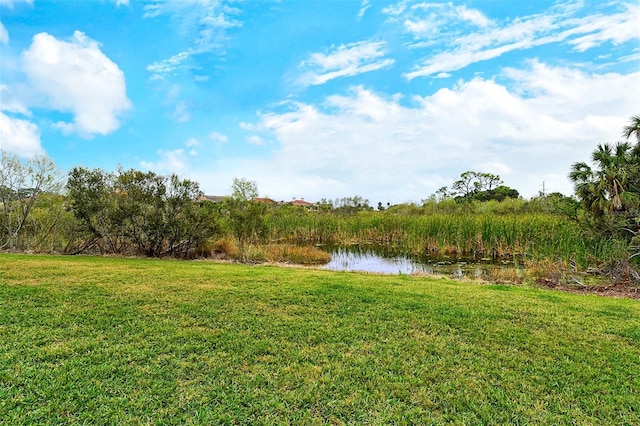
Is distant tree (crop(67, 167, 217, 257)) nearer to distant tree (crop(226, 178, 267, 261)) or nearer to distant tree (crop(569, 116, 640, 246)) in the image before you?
distant tree (crop(226, 178, 267, 261))

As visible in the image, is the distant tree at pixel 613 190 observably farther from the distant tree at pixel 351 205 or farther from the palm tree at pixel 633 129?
the distant tree at pixel 351 205

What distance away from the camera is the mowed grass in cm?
245

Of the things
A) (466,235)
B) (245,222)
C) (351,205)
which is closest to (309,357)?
(245,222)

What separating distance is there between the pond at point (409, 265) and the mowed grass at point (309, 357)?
469 centimetres

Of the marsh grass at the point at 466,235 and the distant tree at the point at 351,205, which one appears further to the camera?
the distant tree at the point at 351,205

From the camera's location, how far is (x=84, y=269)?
260 inches

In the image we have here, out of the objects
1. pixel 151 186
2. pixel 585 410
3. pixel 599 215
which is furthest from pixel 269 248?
pixel 585 410

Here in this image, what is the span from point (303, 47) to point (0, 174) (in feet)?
31.5

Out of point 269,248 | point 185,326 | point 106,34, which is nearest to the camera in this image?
point 185,326

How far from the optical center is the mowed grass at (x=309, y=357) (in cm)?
245

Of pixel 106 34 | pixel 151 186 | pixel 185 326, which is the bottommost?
pixel 185 326

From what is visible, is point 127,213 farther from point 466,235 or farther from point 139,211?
point 466,235

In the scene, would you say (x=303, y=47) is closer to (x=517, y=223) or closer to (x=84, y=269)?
(x=84, y=269)

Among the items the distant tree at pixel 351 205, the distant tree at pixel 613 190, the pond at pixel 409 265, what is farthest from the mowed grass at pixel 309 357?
the distant tree at pixel 351 205
